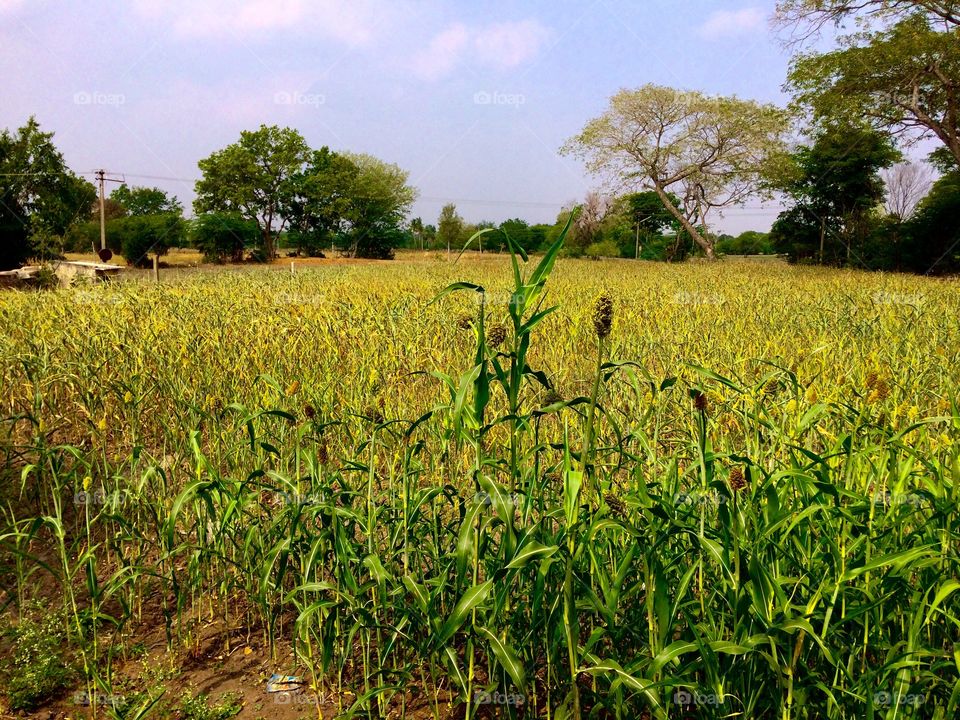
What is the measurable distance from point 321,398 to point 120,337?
3033 mm

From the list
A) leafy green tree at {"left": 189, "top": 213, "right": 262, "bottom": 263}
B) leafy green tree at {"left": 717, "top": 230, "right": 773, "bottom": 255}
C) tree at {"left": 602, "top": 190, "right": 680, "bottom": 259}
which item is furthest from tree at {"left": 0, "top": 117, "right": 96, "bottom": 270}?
leafy green tree at {"left": 717, "top": 230, "right": 773, "bottom": 255}

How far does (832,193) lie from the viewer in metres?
29.1

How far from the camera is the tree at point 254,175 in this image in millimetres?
50094

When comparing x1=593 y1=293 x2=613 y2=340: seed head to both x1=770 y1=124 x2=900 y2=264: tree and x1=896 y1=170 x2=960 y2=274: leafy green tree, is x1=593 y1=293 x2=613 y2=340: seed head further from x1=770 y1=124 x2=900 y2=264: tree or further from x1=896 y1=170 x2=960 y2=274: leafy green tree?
x1=770 y1=124 x2=900 y2=264: tree

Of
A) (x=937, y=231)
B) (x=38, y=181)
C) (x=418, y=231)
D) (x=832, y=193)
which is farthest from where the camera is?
(x=418, y=231)

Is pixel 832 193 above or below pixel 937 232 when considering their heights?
above

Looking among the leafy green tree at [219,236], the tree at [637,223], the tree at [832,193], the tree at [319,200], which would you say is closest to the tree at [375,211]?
the tree at [319,200]

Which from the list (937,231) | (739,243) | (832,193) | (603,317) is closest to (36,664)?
(603,317)

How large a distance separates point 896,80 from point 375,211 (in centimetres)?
4448

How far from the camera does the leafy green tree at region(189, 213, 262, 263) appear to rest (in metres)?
43.5

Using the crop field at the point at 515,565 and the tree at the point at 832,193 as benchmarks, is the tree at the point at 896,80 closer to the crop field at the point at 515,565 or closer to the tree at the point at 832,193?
the tree at the point at 832,193

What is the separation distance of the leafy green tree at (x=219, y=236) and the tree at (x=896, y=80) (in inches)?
1439

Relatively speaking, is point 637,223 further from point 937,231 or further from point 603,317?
point 603,317

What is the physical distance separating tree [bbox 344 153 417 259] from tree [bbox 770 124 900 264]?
33.9 meters
